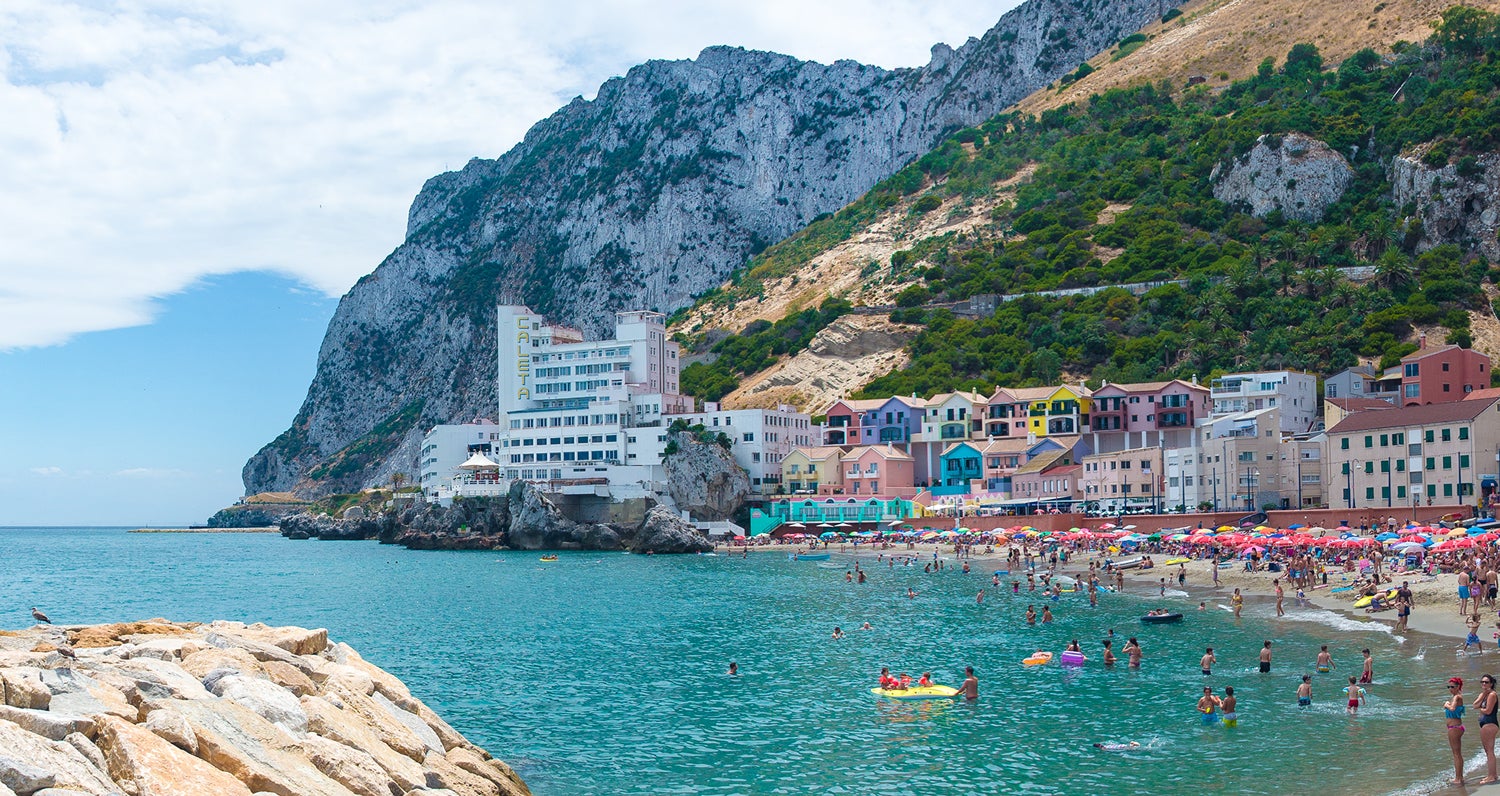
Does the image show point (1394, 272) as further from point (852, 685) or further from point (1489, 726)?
point (1489, 726)

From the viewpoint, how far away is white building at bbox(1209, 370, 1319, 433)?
96438 mm

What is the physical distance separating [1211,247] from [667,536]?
7113 centimetres

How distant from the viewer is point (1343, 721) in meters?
28.9

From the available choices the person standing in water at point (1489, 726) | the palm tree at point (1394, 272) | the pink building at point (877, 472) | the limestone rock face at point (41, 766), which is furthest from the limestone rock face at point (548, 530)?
the limestone rock face at point (41, 766)

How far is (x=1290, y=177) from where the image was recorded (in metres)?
136

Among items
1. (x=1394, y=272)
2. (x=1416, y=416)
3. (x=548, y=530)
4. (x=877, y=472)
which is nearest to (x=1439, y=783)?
(x=1416, y=416)

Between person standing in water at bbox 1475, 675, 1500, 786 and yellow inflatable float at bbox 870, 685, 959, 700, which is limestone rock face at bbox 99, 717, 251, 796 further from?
yellow inflatable float at bbox 870, 685, 959, 700

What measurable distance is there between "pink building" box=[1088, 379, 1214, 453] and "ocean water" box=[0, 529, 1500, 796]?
40975mm

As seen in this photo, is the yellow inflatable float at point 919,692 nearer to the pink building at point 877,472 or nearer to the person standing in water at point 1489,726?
the person standing in water at point 1489,726

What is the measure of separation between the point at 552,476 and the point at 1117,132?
9390cm

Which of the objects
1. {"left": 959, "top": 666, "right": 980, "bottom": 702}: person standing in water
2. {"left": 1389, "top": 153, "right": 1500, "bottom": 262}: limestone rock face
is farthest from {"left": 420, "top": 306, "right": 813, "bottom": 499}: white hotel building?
{"left": 959, "top": 666, "right": 980, "bottom": 702}: person standing in water

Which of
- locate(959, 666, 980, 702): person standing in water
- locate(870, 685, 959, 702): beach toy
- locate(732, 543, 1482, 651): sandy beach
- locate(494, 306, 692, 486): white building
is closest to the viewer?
locate(959, 666, 980, 702): person standing in water

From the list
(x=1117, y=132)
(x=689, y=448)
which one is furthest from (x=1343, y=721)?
(x=1117, y=132)

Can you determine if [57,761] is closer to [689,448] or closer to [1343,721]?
[1343,721]
